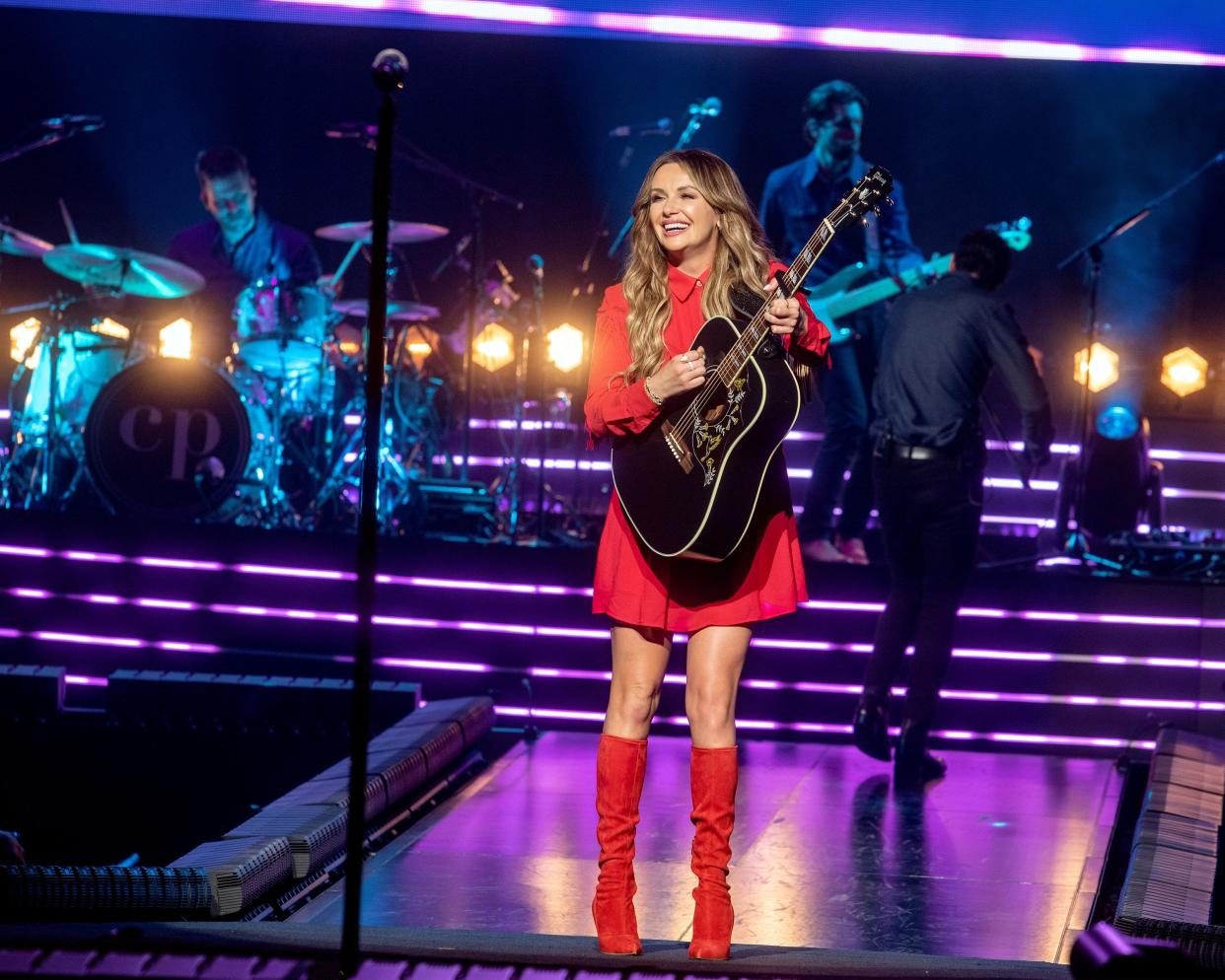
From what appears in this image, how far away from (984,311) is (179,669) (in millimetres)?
4237

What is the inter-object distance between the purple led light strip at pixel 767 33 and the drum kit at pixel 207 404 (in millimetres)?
1403

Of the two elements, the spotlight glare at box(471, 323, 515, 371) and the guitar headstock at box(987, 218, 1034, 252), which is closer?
the guitar headstock at box(987, 218, 1034, 252)

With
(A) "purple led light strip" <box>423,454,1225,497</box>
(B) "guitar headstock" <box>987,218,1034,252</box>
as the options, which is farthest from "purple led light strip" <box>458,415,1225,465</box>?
(B) "guitar headstock" <box>987,218,1034,252</box>

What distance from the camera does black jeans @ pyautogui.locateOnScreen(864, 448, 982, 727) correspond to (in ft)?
18.4

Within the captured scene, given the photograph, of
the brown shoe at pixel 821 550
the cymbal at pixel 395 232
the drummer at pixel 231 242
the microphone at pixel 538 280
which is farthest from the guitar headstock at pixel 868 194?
the drummer at pixel 231 242

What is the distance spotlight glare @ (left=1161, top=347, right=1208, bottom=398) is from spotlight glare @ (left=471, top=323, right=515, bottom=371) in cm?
454

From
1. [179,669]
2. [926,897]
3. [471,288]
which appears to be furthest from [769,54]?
[926,897]

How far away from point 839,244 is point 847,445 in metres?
1.33

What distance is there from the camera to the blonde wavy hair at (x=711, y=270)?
3.37 m

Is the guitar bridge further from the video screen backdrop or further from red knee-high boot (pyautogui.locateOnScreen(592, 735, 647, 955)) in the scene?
the video screen backdrop

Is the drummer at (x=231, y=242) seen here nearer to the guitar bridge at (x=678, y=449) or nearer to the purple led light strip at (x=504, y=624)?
the purple led light strip at (x=504, y=624)

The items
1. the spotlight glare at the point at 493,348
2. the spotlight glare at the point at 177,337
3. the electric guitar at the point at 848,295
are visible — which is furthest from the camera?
the spotlight glare at the point at 493,348

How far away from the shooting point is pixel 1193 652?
6.80 m

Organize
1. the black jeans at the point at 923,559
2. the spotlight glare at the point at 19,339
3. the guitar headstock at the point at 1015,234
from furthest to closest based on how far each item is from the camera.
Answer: the spotlight glare at the point at 19,339 < the guitar headstock at the point at 1015,234 < the black jeans at the point at 923,559
